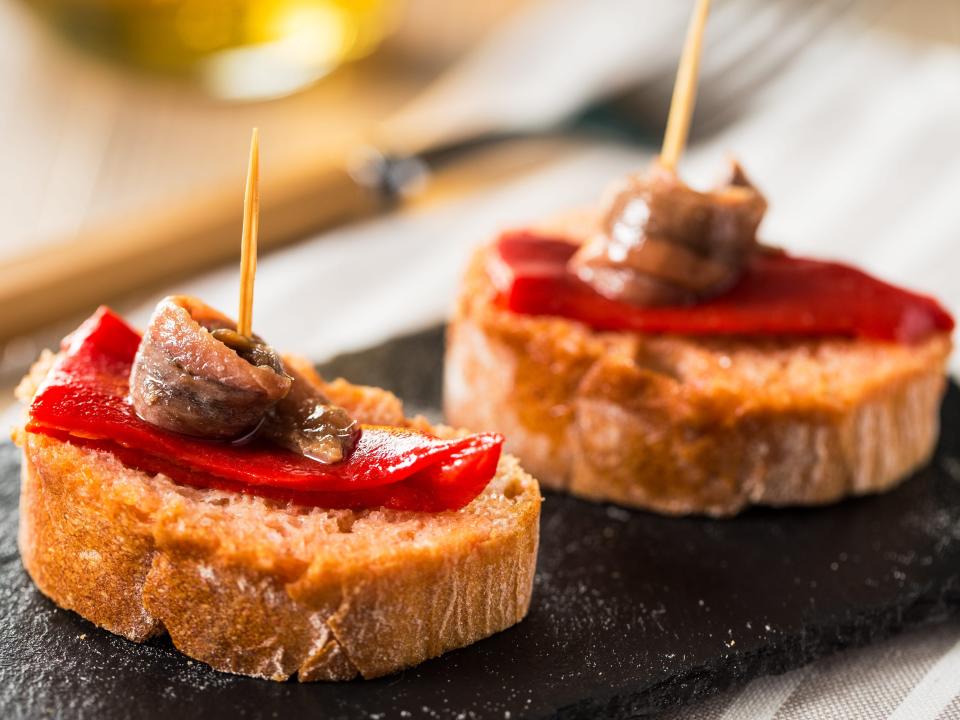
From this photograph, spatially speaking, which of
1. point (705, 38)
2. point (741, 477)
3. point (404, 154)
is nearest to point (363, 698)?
point (741, 477)

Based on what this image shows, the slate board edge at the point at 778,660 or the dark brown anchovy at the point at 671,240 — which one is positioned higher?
the dark brown anchovy at the point at 671,240

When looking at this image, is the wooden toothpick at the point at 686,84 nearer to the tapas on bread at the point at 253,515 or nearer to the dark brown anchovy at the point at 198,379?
the tapas on bread at the point at 253,515

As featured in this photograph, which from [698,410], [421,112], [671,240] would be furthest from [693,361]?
[421,112]

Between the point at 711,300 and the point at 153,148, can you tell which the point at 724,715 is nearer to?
the point at 711,300

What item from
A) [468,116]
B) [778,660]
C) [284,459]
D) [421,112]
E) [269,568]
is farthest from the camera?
[421,112]

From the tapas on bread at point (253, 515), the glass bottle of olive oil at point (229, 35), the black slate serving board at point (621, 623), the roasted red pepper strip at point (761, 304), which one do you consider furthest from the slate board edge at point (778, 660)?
the glass bottle of olive oil at point (229, 35)

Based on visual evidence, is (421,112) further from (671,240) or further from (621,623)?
(621,623)
